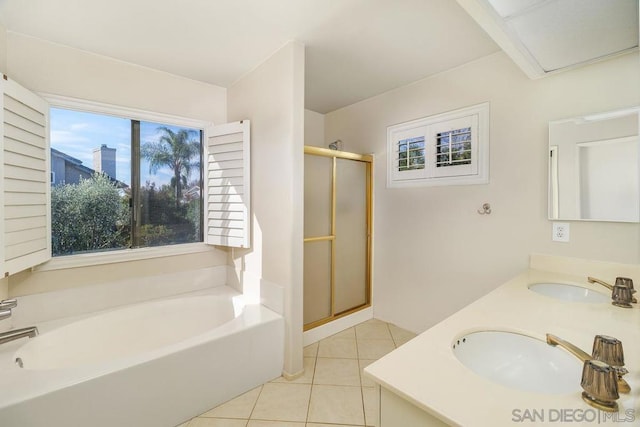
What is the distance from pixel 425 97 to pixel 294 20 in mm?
1377

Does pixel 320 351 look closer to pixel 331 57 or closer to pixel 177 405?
pixel 177 405

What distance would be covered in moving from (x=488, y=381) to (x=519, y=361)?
37cm

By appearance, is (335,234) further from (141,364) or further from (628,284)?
(628,284)

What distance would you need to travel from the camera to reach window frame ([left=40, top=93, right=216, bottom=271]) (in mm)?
2041

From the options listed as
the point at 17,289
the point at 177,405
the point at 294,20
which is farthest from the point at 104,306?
the point at 294,20

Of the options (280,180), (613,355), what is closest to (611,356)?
(613,355)

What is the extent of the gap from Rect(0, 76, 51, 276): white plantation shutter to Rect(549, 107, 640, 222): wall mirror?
11.0 ft

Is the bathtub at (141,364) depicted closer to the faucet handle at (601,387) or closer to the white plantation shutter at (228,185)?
the white plantation shutter at (228,185)

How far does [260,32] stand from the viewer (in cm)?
188

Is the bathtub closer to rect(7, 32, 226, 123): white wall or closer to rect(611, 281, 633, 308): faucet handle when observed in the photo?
rect(7, 32, 226, 123): white wall

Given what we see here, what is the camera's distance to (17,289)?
1898 millimetres

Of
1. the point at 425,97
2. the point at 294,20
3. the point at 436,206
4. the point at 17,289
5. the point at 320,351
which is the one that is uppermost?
the point at 294,20

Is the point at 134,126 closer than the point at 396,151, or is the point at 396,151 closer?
the point at 134,126

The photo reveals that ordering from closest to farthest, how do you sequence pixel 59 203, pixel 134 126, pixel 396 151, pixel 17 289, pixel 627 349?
pixel 627 349, pixel 17 289, pixel 59 203, pixel 134 126, pixel 396 151
